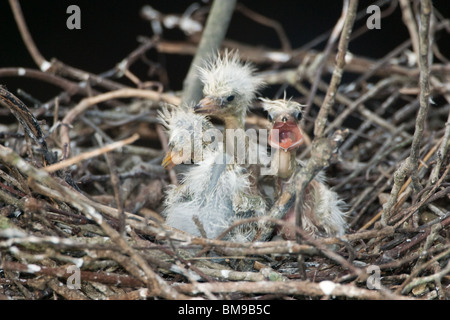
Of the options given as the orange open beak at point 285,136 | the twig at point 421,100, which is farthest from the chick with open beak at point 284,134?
the twig at point 421,100

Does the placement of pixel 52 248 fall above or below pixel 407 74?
below

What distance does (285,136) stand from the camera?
1402 mm

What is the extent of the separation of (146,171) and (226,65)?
53 cm

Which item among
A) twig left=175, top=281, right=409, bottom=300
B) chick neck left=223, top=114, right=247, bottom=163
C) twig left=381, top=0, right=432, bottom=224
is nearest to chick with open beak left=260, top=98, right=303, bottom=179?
chick neck left=223, top=114, right=247, bottom=163

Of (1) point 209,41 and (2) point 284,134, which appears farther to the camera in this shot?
(1) point 209,41

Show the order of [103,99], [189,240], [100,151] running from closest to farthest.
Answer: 1. [100,151]
2. [189,240]
3. [103,99]

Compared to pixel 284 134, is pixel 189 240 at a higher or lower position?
lower

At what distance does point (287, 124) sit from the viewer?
1384 mm

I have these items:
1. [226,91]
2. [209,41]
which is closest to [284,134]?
[226,91]

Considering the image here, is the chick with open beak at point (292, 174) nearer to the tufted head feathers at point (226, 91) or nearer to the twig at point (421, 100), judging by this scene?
the tufted head feathers at point (226, 91)

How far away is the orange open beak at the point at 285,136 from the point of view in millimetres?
1380

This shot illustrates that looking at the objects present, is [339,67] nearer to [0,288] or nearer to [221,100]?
[221,100]

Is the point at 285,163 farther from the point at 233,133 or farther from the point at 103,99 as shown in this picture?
the point at 103,99
